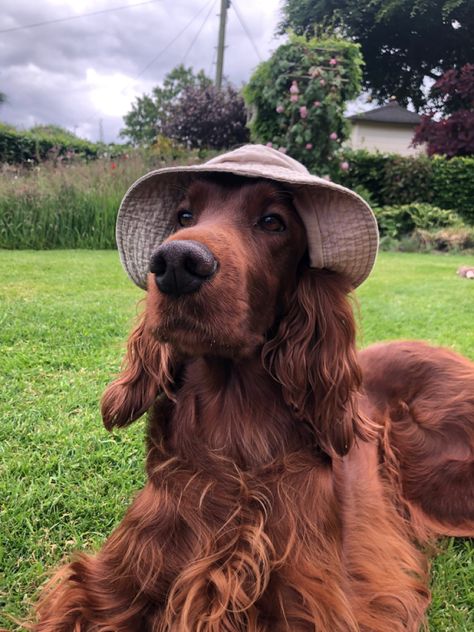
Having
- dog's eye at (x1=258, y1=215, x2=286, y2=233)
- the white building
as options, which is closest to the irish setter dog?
dog's eye at (x1=258, y1=215, x2=286, y2=233)

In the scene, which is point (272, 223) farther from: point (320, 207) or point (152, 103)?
point (152, 103)

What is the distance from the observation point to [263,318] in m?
1.38

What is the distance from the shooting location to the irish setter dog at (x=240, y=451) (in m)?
1.25

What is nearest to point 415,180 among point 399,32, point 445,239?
point 445,239

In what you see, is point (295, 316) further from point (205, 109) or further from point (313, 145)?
point (205, 109)

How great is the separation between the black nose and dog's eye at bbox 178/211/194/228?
0.35 m

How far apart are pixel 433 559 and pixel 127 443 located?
1.21 metres

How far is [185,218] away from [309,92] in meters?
9.20

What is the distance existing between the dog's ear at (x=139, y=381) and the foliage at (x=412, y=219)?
34.1ft

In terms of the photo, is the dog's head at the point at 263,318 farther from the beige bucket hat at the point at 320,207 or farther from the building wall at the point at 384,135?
the building wall at the point at 384,135

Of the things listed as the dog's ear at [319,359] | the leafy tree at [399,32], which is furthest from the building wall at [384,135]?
the dog's ear at [319,359]

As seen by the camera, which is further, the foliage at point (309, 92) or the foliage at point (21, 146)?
the foliage at point (21, 146)

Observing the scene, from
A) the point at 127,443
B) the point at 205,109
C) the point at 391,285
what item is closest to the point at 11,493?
the point at 127,443

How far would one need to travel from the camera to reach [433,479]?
210 centimetres
